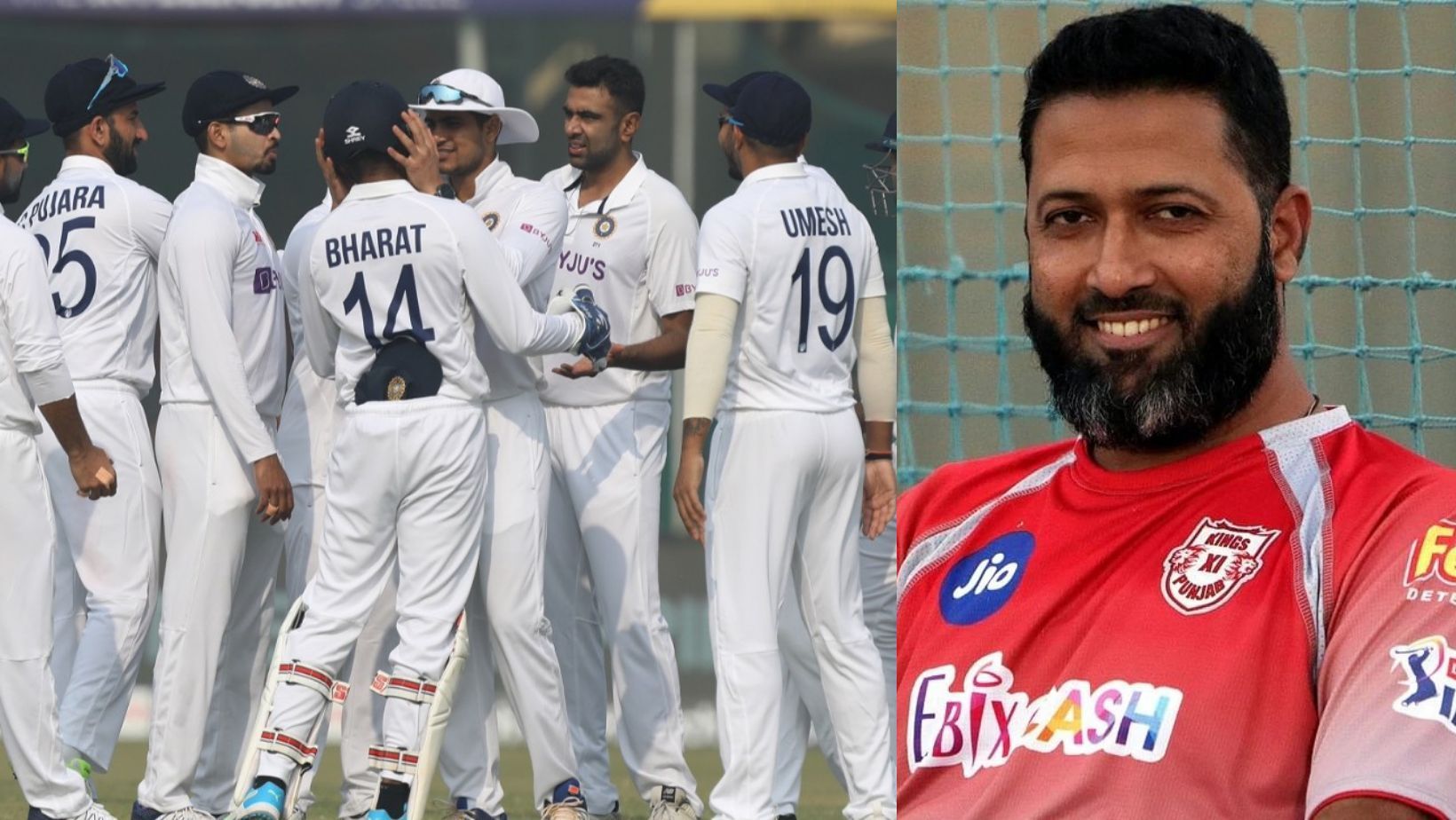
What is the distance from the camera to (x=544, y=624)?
10.8ft

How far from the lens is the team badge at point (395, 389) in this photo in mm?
3045

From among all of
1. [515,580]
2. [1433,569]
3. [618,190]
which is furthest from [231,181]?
[1433,569]

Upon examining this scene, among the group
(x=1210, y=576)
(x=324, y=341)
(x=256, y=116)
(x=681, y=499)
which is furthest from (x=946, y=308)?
(x=1210, y=576)

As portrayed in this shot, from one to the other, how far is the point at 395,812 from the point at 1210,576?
6.32 feet

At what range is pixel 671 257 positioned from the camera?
310cm

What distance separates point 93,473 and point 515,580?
0.83 metres

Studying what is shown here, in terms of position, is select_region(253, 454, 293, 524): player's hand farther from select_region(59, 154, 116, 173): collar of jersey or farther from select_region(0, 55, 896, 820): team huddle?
select_region(59, 154, 116, 173): collar of jersey

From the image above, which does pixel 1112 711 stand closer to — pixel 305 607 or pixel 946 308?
pixel 305 607

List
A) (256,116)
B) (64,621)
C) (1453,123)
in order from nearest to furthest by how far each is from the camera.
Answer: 1. (256,116)
2. (64,621)
3. (1453,123)

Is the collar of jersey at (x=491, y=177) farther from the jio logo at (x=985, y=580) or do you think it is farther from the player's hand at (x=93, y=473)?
the jio logo at (x=985, y=580)

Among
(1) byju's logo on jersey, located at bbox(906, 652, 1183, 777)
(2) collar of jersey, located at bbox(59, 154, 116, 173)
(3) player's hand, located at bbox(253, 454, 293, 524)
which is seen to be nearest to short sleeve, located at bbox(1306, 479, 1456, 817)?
(1) byju's logo on jersey, located at bbox(906, 652, 1183, 777)

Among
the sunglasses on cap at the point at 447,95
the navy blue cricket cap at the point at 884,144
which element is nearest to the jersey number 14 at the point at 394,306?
the sunglasses on cap at the point at 447,95

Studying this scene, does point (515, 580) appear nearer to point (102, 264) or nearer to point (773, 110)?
point (102, 264)

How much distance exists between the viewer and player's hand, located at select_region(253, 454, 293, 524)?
2961 mm
